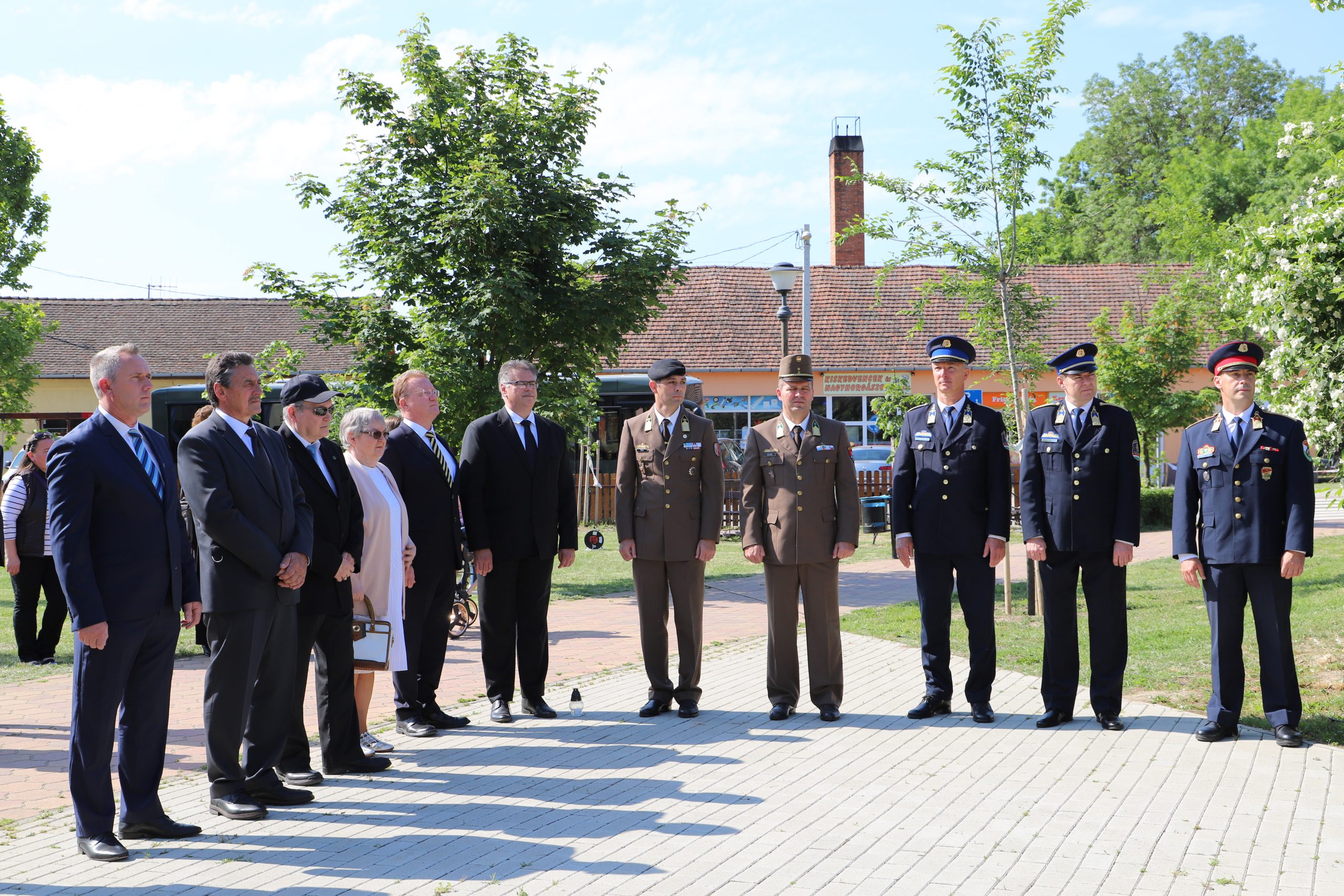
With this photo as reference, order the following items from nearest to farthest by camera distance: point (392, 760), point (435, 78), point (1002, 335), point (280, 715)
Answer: point (280, 715) → point (392, 760) → point (1002, 335) → point (435, 78)

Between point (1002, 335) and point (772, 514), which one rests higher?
point (1002, 335)

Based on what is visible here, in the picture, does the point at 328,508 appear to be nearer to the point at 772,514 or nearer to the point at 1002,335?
the point at 772,514

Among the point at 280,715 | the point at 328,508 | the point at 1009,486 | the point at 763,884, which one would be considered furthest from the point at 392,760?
the point at 1009,486

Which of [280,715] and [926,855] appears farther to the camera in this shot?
[280,715]

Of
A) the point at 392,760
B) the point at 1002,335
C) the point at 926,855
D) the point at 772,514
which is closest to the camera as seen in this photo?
the point at 926,855

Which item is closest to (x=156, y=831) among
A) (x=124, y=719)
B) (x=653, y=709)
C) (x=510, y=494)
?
(x=124, y=719)

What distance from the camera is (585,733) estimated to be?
7.18 m

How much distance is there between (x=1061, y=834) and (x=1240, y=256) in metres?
5.76

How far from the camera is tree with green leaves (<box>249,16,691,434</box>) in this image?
45.5 ft

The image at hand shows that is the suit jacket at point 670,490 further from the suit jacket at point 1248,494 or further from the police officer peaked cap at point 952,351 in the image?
the suit jacket at point 1248,494

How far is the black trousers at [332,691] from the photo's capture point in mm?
6121

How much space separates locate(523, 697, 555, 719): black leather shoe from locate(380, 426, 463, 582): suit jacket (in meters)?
1.11

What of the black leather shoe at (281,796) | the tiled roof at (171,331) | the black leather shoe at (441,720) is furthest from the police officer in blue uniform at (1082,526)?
the tiled roof at (171,331)

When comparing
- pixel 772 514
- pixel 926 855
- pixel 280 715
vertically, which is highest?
pixel 772 514
